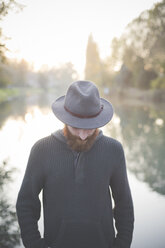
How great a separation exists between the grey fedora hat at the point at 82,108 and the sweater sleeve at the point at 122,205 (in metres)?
0.35

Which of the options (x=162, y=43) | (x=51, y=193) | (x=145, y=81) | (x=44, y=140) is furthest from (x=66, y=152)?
(x=145, y=81)

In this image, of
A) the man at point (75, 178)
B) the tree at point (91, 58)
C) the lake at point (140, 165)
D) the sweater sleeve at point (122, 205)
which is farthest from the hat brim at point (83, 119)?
the tree at point (91, 58)

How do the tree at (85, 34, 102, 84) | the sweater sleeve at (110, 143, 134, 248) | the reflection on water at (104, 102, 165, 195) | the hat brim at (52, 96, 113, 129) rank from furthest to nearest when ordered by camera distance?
1. the tree at (85, 34, 102, 84)
2. the reflection on water at (104, 102, 165, 195)
3. the sweater sleeve at (110, 143, 134, 248)
4. the hat brim at (52, 96, 113, 129)

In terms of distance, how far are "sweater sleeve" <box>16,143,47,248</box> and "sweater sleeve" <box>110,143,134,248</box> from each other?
0.58 m

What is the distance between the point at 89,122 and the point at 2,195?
11.4 feet

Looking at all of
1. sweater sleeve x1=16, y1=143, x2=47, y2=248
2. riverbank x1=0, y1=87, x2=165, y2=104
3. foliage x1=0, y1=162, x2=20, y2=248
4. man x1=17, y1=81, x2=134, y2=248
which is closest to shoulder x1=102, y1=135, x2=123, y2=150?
man x1=17, y1=81, x2=134, y2=248

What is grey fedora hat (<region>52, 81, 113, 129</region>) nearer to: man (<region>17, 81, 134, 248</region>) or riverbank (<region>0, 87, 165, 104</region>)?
man (<region>17, 81, 134, 248</region>)

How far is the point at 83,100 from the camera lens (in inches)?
61.0

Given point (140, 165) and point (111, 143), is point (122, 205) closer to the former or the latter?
point (111, 143)

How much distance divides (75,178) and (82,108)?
0.51 m

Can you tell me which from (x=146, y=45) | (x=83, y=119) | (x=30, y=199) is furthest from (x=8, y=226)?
(x=146, y=45)

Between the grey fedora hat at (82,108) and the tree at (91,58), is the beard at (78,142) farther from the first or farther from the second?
the tree at (91,58)

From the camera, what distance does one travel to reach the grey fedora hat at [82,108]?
5.11 feet

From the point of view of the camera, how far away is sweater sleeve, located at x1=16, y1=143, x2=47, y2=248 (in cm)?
170
